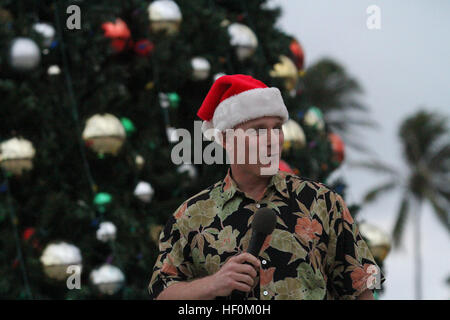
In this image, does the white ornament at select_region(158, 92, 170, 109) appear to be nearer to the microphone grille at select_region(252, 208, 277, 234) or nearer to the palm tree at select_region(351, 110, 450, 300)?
the microphone grille at select_region(252, 208, 277, 234)

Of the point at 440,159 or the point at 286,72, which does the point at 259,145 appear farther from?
the point at 440,159

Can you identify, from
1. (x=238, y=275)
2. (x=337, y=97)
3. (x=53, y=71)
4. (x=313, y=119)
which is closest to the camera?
(x=238, y=275)

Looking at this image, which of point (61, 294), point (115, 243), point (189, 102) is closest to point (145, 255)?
point (115, 243)

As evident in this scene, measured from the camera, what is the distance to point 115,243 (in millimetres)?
4969

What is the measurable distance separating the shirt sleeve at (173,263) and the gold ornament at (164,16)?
11.8ft

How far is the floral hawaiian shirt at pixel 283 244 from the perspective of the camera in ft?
6.91

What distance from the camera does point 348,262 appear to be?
7.00 ft

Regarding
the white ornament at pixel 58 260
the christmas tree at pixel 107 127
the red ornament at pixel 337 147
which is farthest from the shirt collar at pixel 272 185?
the red ornament at pixel 337 147

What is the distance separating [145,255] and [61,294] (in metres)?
0.62

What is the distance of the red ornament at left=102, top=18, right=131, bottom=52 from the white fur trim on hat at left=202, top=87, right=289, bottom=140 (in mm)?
3320

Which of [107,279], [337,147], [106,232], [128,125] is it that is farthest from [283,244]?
[337,147]

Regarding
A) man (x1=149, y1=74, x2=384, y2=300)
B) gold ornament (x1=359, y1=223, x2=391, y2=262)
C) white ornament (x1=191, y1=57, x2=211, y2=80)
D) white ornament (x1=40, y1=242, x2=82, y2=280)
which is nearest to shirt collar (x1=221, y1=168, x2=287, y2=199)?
man (x1=149, y1=74, x2=384, y2=300)

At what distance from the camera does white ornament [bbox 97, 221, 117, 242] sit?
489 cm

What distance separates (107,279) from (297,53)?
3116 mm
